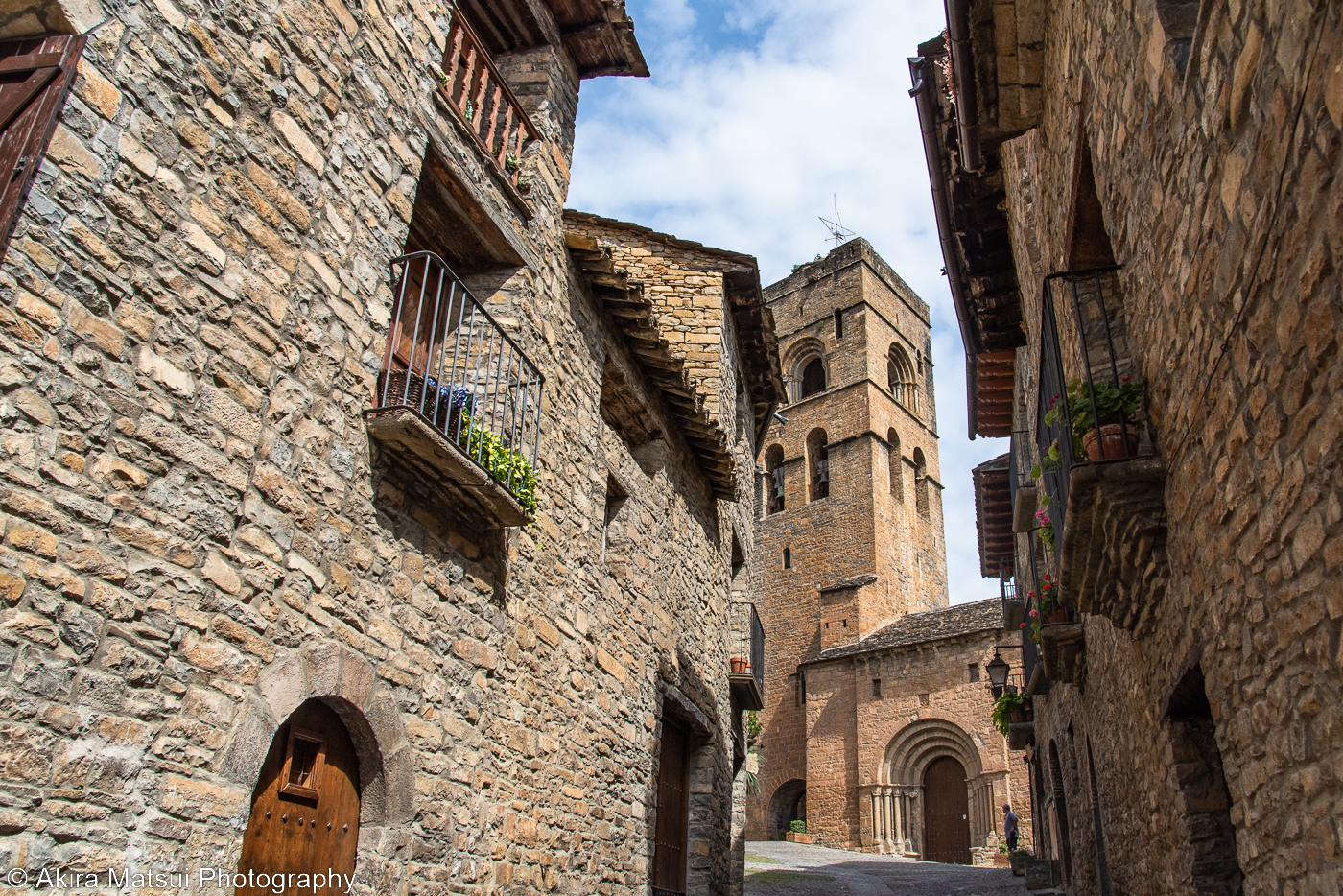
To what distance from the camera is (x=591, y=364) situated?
7410 millimetres

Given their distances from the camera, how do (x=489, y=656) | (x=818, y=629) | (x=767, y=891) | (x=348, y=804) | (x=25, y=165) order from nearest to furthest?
(x=25, y=165) → (x=348, y=804) → (x=489, y=656) → (x=767, y=891) → (x=818, y=629)

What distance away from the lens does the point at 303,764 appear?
4.18 m

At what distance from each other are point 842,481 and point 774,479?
3.13m

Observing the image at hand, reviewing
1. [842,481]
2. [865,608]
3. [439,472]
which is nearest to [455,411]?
[439,472]

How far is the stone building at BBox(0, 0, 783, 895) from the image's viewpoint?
3.16 m

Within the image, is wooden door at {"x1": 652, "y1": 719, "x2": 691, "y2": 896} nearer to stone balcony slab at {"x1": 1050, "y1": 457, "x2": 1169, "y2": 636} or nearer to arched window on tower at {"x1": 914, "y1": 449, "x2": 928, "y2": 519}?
stone balcony slab at {"x1": 1050, "y1": 457, "x2": 1169, "y2": 636}

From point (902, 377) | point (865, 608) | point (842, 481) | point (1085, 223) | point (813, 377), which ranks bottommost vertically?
point (1085, 223)

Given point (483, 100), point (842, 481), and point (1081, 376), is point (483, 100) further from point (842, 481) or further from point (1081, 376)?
point (842, 481)

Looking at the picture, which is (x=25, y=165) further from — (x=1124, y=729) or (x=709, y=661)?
(x=709, y=661)

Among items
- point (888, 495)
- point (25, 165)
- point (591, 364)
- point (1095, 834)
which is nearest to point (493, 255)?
point (591, 364)

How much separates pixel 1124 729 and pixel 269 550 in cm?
A: 512

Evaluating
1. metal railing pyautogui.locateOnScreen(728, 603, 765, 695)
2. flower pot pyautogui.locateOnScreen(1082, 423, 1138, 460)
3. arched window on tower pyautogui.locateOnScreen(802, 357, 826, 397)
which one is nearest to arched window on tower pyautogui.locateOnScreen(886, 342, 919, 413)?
arched window on tower pyautogui.locateOnScreen(802, 357, 826, 397)

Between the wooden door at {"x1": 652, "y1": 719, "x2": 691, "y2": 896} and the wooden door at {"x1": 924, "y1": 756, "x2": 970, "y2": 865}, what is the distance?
50.8 feet

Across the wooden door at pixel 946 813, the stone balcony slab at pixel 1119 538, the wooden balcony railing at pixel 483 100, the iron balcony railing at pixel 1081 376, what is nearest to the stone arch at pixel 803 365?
the wooden door at pixel 946 813
